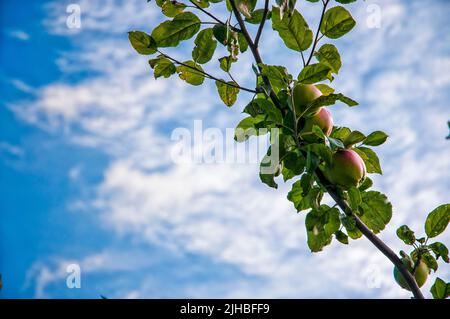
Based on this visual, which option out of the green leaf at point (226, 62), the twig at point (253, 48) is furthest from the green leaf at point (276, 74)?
the green leaf at point (226, 62)

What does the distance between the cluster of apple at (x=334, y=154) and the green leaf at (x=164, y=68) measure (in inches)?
15.3

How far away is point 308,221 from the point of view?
4.10 ft

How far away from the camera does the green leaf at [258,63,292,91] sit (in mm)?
1174

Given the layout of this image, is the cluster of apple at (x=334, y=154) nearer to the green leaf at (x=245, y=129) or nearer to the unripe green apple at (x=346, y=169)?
the unripe green apple at (x=346, y=169)

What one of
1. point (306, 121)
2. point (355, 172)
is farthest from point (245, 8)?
point (355, 172)

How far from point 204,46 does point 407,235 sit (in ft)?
2.50

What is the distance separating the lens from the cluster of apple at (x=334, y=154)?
1172 millimetres

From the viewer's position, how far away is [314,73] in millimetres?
1255

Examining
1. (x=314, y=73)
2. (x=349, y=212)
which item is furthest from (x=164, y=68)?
(x=349, y=212)

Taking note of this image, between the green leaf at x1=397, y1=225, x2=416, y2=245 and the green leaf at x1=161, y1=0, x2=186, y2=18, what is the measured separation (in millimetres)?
845

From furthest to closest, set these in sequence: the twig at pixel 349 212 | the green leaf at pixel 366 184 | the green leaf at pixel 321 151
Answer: the green leaf at pixel 366 184
the green leaf at pixel 321 151
the twig at pixel 349 212

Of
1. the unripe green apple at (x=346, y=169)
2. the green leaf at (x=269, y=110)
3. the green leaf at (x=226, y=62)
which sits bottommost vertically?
the unripe green apple at (x=346, y=169)

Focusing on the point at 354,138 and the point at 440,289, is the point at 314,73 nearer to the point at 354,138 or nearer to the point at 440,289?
the point at 354,138

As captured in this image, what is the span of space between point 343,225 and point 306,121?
279 mm
